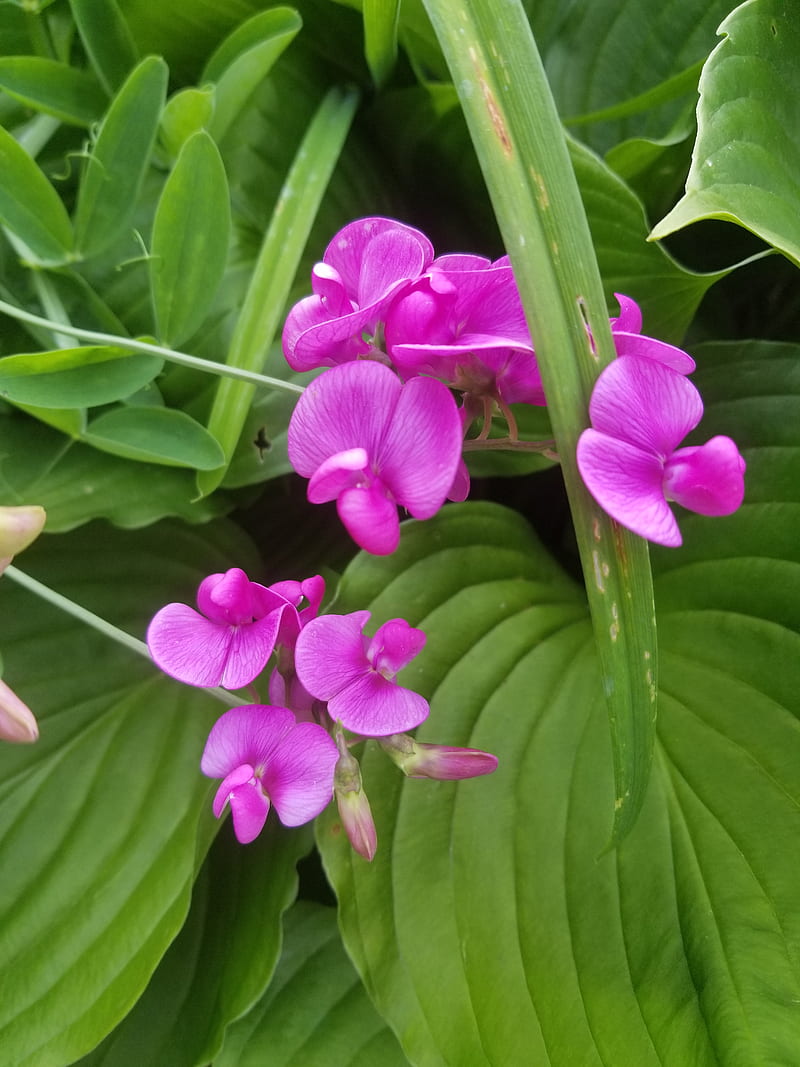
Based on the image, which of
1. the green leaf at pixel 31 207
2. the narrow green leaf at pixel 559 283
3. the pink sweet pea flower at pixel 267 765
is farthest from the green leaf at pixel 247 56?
the pink sweet pea flower at pixel 267 765

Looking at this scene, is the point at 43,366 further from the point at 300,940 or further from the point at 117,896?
the point at 300,940

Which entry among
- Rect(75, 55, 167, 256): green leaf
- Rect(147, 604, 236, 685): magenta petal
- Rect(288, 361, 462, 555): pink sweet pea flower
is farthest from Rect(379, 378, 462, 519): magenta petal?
Rect(75, 55, 167, 256): green leaf

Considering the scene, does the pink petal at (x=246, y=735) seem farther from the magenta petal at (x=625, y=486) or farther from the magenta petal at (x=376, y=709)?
the magenta petal at (x=625, y=486)

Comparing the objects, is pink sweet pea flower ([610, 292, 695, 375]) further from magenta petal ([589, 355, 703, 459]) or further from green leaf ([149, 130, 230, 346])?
green leaf ([149, 130, 230, 346])

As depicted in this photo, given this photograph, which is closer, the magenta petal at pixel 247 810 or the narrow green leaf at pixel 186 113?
the magenta petal at pixel 247 810

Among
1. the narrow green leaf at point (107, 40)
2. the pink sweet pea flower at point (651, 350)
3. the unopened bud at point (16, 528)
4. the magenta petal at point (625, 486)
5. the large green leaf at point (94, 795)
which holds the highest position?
the narrow green leaf at point (107, 40)
